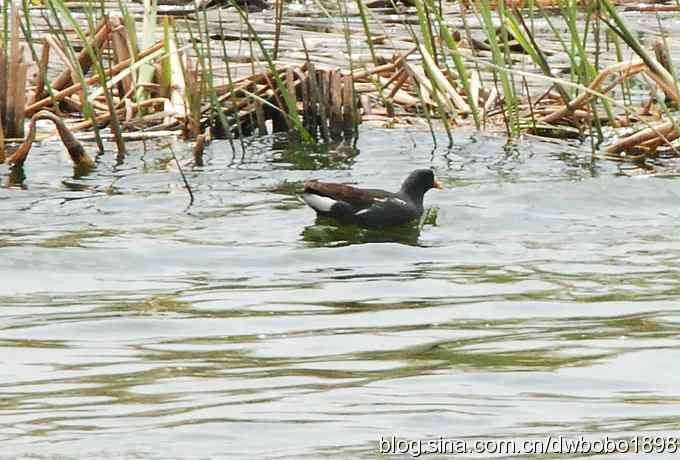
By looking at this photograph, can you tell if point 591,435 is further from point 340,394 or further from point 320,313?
point 320,313

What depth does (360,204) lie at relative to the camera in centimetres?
940

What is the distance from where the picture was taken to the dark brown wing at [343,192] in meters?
9.30

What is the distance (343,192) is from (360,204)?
13cm

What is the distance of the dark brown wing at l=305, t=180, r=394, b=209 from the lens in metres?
9.30

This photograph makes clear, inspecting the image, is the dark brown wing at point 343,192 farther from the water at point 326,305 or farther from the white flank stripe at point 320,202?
the water at point 326,305

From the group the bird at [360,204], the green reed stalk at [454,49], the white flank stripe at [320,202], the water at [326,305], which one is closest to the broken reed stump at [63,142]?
the water at [326,305]

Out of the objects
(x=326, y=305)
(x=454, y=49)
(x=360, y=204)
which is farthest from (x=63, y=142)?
(x=326, y=305)

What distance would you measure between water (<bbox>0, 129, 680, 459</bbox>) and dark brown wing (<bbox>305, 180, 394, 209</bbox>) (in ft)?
0.62

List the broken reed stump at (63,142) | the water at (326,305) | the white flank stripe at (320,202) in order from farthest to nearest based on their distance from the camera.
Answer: the broken reed stump at (63,142)
the white flank stripe at (320,202)
the water at (326,305)

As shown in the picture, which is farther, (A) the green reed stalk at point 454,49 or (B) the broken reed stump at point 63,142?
(B) the broken reed stump at point 63,142

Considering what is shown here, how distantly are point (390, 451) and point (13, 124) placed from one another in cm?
766

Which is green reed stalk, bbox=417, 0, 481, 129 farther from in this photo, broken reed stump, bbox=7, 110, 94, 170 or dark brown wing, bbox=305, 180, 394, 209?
broken reed stump, bbox=7, 110, 94, 170

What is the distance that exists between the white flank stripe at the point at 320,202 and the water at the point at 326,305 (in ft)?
0.36

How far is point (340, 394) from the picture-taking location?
196 inches
